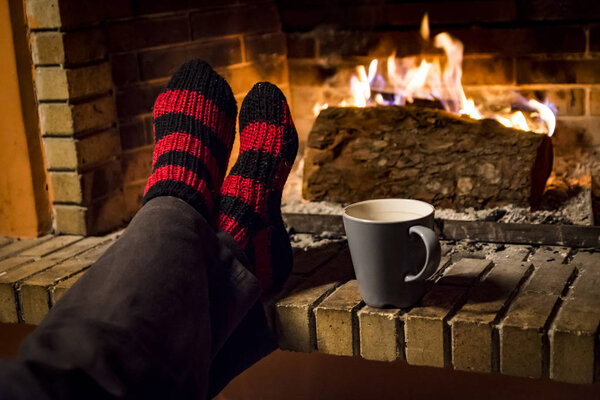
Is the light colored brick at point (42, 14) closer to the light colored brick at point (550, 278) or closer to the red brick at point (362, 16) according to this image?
the red brick at point (362, 16)

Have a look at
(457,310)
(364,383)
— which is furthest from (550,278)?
(364,383)

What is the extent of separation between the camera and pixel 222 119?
4.60 ft

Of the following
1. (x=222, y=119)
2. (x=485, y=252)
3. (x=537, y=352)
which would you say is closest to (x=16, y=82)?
(x=222, y=119)

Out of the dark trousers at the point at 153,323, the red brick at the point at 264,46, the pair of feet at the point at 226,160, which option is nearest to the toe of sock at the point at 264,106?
the pair of feet at the point at 226,160

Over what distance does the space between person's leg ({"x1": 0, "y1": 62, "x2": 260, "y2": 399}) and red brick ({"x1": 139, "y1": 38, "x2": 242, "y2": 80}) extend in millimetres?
486

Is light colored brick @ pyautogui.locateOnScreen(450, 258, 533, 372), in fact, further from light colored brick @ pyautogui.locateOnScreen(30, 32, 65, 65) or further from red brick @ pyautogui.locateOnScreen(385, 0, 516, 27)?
light colored brick @ pyautogui.locateOnScreen(30, 32, 65, 65)

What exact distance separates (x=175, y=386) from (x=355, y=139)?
32.8 inches

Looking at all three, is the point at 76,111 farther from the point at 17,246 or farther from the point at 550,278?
the point at 550,278

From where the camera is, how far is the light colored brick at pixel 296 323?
3.77ft

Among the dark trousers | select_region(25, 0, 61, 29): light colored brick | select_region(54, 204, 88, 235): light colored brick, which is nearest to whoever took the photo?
the dark trousers

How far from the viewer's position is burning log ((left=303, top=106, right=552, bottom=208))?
4.98 ft

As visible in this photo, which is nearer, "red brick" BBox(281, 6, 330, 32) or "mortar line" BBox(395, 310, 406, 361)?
"mortar line" BBox(395, 310, 406, 361)

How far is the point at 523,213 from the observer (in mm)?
1489

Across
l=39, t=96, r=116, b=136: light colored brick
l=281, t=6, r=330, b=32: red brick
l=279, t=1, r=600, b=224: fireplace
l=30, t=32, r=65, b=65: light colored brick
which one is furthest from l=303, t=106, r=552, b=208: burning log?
l=30, t=32, r=65, b=65: light colored brick
